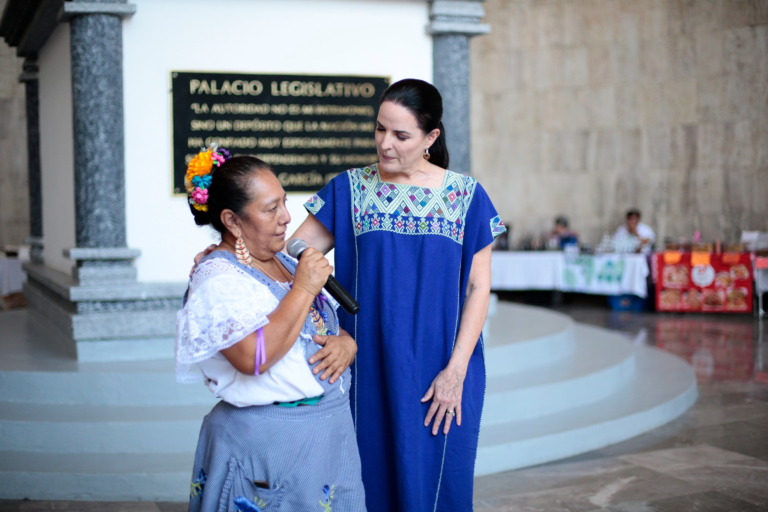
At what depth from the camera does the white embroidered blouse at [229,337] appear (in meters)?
1.71

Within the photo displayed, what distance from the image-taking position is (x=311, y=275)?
1794 millimetres

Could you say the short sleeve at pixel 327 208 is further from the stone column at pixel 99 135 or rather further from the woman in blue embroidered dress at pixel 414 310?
the stone column at pixel 99 135

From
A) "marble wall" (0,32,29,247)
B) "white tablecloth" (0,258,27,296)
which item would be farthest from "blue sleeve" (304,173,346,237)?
"marble wall" (0,32,29,247)

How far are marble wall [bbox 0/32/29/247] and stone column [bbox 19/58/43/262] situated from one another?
5963 millimetres

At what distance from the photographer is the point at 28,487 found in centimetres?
352

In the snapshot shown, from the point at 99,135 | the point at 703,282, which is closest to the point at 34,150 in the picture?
the point at 99,135

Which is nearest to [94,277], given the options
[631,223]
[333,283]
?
[333,283]

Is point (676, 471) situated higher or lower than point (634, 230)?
lower

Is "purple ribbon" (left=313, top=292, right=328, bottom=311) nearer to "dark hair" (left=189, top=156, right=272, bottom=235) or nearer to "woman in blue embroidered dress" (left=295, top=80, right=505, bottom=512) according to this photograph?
"woman in blue embroidered dress" (left=295, top=80, right=505, bottom=512)

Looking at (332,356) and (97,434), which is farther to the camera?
(97,434)

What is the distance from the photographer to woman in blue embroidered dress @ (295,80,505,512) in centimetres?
218

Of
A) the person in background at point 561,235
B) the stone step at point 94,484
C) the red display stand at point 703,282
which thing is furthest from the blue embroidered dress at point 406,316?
the person in background at point 561,235

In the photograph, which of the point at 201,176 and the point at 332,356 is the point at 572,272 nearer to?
the point at 332,356

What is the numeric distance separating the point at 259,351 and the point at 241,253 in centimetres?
29
